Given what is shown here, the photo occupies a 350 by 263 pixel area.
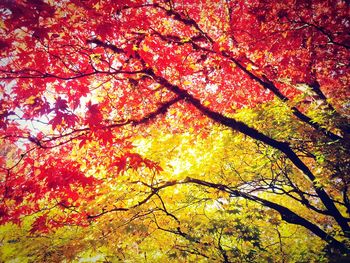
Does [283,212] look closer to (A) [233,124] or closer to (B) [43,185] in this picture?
(A) [233,124]

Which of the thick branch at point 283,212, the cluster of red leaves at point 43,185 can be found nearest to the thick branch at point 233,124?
the thick branch at point 283,212

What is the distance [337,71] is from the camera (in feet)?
26.1

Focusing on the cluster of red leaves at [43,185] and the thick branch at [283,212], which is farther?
the thick branch at [283,212]

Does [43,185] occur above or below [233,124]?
above

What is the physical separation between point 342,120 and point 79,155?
5984 millimetres

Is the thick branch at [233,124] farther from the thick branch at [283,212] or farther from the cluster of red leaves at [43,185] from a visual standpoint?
the cluster of red leaves at [43,185]

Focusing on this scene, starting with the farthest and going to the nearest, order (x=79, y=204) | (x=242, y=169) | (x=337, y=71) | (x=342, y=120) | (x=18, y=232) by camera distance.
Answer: (x=337, y=71)
(x=18, y=232)
(x=242, y=169)
(x=79, y=204)
(x=342, y=120)

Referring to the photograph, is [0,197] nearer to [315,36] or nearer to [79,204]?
[79,204]

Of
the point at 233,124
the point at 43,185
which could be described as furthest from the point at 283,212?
the point at 43,185

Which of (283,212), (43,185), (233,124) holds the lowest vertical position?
(283,212)

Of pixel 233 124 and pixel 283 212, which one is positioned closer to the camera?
pixel 233 124

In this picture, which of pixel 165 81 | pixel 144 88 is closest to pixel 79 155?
pixel 144 88

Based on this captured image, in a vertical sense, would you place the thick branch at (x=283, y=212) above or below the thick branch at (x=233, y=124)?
below

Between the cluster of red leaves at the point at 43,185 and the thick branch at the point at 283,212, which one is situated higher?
the cluster of red leaves at the point at 43,185
